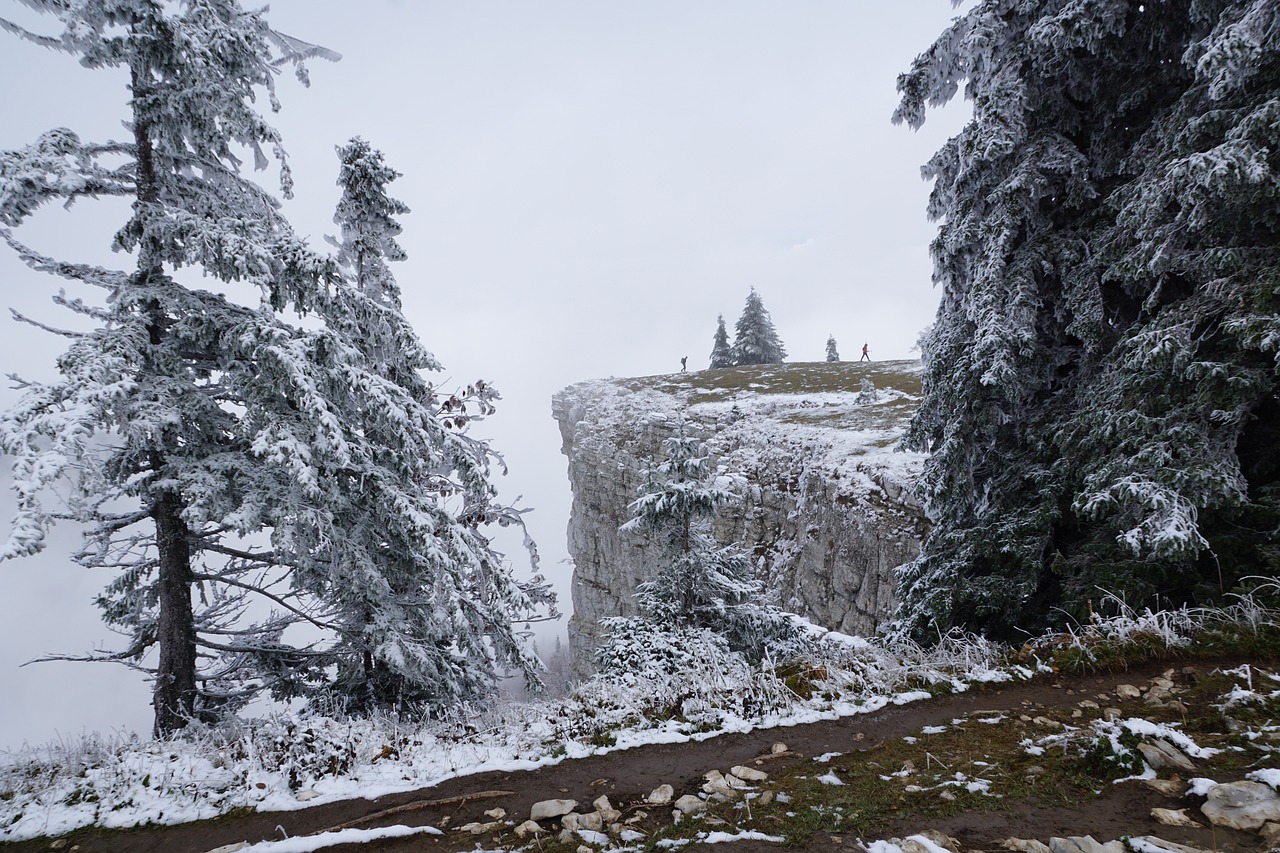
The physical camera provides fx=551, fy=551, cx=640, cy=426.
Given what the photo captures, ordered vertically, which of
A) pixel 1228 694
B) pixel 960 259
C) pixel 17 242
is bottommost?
pixel 1228 694

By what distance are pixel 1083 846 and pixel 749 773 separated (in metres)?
2.05

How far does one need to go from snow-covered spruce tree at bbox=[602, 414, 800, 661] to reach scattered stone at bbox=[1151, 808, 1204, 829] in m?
8.33

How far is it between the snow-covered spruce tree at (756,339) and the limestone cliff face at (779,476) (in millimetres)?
6149

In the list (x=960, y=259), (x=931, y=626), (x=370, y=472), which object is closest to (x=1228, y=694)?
(x=931, y=626)

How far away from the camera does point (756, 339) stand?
6500 cm

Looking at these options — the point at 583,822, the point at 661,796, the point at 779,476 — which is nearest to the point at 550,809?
the point at 583,822

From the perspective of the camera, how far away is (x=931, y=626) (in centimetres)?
757

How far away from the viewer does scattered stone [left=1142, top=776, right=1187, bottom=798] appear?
9.48 ft

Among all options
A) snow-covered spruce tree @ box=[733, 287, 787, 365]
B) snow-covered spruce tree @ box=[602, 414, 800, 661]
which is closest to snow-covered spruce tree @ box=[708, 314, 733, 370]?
snow-covered spruce tree @ box=[733, 287, 787, 365]

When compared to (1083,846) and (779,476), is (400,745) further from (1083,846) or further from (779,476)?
(779,476)

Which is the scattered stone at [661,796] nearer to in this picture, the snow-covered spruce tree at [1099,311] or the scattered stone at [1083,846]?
the scattered stone at [1083,846]

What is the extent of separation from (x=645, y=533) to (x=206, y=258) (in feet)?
28.4

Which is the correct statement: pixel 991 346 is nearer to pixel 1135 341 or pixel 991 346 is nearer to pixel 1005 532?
pixel 1135 341

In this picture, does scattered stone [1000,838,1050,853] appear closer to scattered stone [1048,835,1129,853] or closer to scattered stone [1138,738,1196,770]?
scattered stone [1048,835,1129,853]
